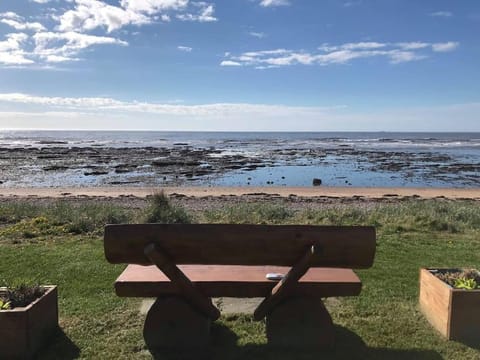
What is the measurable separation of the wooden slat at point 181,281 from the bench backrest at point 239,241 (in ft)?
0.26

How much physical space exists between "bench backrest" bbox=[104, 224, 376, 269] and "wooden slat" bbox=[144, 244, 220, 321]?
0.08m

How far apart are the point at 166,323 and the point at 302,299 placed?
1091 millimetres

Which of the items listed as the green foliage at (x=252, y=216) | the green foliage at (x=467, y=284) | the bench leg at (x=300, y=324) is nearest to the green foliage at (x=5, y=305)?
the bench leg at (x=300, y=324)

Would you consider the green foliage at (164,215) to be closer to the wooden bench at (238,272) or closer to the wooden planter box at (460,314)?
the wooden bench at (238,272)

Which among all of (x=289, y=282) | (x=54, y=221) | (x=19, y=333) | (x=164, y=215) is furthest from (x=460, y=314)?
(x=54, y=221)

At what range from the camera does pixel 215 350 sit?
3.79 m

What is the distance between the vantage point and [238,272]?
396 centimetres

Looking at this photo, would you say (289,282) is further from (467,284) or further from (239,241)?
(467,284)

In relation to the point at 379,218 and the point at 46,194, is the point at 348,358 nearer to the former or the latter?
the point at 379,218

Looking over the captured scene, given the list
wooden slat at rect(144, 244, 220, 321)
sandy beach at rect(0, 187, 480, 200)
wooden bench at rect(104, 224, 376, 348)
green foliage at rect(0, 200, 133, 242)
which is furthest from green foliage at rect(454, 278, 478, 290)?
sandy beach at rect(0, 187, 480, 200)

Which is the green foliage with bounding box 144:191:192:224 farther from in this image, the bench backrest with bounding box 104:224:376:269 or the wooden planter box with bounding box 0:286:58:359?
the bench backrest with bounding box 104:224:376:269

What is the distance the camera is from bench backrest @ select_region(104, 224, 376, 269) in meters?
3.34

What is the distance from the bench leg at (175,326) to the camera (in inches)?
146

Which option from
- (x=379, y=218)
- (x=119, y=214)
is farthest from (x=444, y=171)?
(x=119, y=214)
